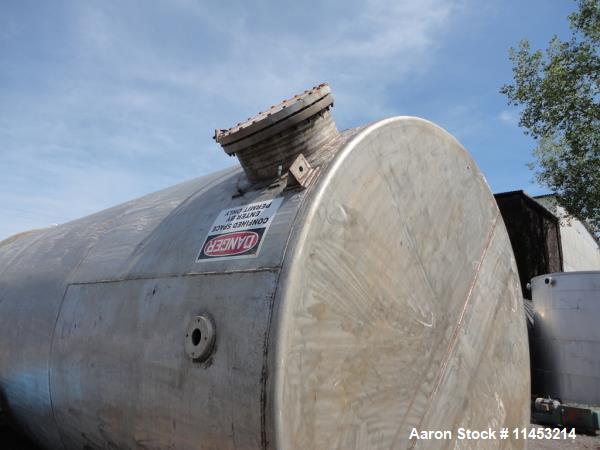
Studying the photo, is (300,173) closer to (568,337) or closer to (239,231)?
(239,231)

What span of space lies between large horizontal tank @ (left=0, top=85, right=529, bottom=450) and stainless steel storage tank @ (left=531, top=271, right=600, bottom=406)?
396 centimetres

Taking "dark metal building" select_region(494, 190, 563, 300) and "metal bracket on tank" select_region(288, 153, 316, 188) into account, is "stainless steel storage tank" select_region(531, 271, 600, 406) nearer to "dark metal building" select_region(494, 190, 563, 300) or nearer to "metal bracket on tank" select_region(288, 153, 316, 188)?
"dark metal building" select_region(494, 190, 563, 300)

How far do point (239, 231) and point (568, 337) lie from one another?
6.18 metres

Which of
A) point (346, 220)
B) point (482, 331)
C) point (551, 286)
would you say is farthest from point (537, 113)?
point (346, 220)

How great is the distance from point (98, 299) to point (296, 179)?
4.48 feet

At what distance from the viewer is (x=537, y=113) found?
15250 mm

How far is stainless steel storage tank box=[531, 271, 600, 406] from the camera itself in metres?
6.52

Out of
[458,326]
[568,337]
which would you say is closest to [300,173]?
[458,326]

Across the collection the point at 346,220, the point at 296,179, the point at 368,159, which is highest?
the point at 368,159

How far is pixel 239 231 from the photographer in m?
2.21

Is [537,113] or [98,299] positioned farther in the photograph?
[537,113]

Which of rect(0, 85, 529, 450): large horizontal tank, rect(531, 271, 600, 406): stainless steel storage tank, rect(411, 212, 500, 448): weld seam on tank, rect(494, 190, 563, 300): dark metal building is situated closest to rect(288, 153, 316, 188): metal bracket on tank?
rect(0, 85, 529, 450): large horizontal tank

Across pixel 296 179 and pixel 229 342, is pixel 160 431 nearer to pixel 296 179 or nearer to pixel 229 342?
pixel 229 342

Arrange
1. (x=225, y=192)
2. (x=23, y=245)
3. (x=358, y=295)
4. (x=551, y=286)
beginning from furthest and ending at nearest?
(x=551, y=286)
(x=23, y=245)
(x=225, y=192)
(x=358, y=295)
